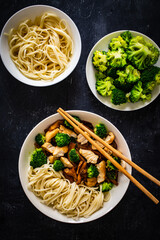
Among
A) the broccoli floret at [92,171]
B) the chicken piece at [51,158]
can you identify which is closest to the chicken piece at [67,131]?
the chicken piece at [51,158]

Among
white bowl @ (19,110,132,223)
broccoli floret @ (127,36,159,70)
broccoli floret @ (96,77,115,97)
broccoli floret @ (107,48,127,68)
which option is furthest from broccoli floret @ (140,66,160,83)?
white bowl @ (19,110,132,223)

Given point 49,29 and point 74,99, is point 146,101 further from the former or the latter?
point 49,29

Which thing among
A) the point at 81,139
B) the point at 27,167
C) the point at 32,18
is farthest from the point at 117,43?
the point at 27,167

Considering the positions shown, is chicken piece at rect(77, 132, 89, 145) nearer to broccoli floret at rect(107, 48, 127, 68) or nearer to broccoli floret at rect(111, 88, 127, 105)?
broccoli floret at rect(111, 88, 127, 105)

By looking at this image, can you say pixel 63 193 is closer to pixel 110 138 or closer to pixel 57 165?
pixel 57 165

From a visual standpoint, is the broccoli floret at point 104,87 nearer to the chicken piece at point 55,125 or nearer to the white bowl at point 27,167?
the white bowl at point 27,167
